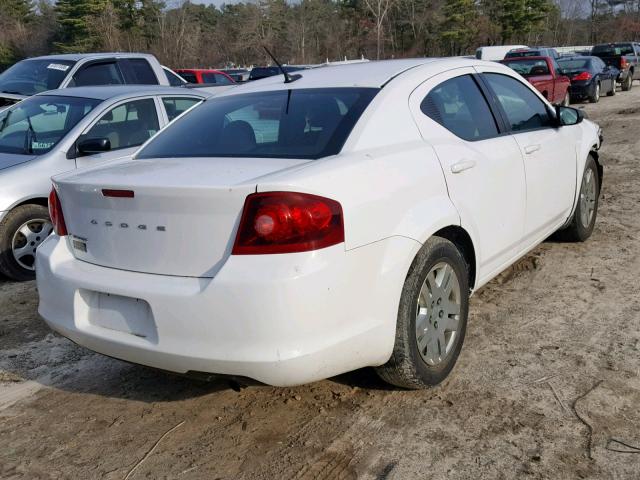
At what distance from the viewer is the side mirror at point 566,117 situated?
16.0 ft

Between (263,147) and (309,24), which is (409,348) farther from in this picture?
(309,24)

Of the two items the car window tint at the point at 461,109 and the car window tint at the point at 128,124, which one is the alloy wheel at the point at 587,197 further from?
the car window tint at the point at 128,124

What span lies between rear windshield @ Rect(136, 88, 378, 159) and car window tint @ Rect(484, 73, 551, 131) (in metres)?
1.32

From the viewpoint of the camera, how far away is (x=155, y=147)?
3.87 meters

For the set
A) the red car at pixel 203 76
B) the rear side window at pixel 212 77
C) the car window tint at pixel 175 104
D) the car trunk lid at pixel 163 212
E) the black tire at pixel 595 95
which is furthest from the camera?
the black tire at pixel 595 95

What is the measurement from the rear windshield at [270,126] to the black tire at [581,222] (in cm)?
275

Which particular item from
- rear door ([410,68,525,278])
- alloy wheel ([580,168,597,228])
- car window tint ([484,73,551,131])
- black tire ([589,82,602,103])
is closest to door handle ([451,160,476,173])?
rear door ([410,68,525,278])

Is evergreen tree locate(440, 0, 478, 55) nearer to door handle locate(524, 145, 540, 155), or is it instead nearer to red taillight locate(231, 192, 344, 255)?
door handle locate(524, 145, 540, 155)

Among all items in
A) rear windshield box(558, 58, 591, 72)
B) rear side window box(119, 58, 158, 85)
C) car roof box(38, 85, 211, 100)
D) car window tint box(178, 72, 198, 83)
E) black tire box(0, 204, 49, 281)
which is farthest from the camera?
rear windshield box(558, 58, 591, 72)

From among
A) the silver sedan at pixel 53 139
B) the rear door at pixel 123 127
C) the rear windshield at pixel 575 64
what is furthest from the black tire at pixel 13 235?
the rear windshield at pixel 575 64

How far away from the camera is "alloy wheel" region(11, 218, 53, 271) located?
559 cm

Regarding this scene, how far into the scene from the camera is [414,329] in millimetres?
3162

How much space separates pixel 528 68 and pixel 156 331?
57.4 feet

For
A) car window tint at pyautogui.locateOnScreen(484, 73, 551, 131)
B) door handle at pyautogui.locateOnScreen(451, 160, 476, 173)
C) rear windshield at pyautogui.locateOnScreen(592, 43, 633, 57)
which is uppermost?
car window tint at pyautogui.locateOnScreen(484, 73, 551, 131)
